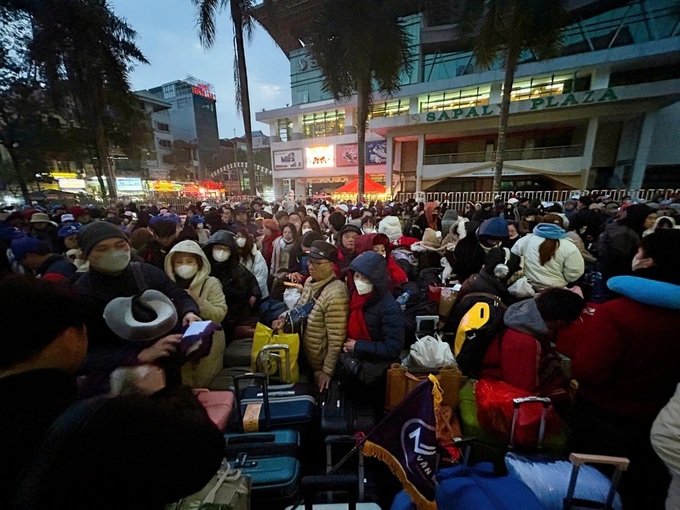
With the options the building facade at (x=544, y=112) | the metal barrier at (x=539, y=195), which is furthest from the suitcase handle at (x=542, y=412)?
the building facade at (x=544, y=112)

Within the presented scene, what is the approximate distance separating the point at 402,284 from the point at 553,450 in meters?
2.26

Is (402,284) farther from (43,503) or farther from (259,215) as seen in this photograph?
(259,215)

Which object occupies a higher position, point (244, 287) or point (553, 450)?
point (244, 287)

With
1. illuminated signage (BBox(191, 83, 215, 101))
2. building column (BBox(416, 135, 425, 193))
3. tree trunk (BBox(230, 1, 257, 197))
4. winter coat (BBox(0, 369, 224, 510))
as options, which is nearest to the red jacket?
winter coat (BBox(0, 369, 224, 510))

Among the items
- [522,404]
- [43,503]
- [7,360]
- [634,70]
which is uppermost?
[634,70]

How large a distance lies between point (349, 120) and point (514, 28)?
1706 centimetres

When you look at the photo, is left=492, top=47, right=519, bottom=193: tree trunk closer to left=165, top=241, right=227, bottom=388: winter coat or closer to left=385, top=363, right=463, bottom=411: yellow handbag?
left=385, top=363, right=463, bottom=411: yellow handbag

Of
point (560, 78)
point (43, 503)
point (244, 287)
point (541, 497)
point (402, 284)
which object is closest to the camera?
point (43, 503)

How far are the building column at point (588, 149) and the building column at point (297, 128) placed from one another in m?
23.5

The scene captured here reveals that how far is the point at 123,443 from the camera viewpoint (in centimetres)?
67

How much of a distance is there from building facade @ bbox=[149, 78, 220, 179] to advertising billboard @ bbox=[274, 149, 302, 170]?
2381 centimetres

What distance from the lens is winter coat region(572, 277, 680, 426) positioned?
58.2 inches

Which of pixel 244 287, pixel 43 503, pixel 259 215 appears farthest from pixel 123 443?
pixel 259 215

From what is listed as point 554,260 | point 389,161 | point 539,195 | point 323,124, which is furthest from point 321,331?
point 323,124
